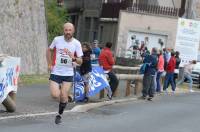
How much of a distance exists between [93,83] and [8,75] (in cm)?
557

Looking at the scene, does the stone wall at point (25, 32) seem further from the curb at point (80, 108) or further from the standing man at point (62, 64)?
the standing man at point (62, 64)

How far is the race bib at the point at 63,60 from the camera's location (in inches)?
545

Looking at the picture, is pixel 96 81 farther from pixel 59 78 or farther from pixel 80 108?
pixel 59 78

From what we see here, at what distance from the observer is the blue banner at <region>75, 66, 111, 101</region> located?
19703mm

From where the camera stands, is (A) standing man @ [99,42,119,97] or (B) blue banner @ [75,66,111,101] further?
(A) standing man @ [99,42,119,97]

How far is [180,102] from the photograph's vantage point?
964 inches

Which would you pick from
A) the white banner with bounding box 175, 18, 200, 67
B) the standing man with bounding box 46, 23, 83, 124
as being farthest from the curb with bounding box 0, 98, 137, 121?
the white banner with bounding box 175, 18, 200, 67

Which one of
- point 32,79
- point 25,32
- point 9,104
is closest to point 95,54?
point 32,79

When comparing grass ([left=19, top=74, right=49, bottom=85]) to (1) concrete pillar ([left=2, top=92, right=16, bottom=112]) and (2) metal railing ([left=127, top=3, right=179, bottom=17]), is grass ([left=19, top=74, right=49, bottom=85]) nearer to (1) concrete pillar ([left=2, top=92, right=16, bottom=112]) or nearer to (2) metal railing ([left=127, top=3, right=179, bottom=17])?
(1) concrete pillar ([left=2, top=92, right=16, bottom=112])

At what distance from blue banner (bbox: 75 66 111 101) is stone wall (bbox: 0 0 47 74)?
285 inches

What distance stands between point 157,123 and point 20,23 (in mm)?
13829

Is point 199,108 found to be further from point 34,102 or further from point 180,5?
point 180,5

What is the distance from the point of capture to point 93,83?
2028 cm

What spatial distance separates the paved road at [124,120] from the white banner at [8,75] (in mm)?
761
